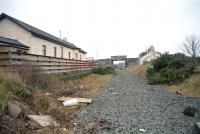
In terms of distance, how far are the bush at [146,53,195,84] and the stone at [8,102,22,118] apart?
1545cm

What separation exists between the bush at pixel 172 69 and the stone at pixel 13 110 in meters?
15.4

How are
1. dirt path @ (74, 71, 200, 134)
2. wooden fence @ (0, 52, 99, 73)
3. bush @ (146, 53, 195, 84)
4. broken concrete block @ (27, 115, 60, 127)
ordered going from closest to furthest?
broken concrete block @ (27, 115, 60, 127)
dirt path @ (74, 71, 200, 134)
wooden fence @ (0, 52, 99, 73)
bush @ (146, 53, 195, 84)

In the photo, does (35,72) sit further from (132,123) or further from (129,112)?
(132,123)

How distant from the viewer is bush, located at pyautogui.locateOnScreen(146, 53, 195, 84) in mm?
19516

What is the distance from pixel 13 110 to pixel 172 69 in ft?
56.4

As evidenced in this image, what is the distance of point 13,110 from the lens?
19.6 feet

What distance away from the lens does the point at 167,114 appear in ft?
29.1

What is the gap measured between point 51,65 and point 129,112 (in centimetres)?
732

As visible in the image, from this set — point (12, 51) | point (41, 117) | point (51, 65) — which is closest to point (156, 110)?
point (41, 117)

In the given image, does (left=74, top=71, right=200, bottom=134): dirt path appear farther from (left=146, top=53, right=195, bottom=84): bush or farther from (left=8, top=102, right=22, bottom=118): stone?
(left=146, top=53, right=195, bottom=84): bush

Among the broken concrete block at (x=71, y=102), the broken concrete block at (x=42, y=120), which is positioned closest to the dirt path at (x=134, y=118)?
the broken concrete block at (x=71, y=102)

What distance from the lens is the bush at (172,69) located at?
1952cm

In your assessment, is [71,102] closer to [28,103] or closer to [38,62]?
[28,103]

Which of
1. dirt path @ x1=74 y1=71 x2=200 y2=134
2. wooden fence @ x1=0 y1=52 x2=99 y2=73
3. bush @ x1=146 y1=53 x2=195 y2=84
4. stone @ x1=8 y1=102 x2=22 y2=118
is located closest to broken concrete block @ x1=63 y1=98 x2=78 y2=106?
dirt path @ x1=74 y1=71 x2=200 y2=134
